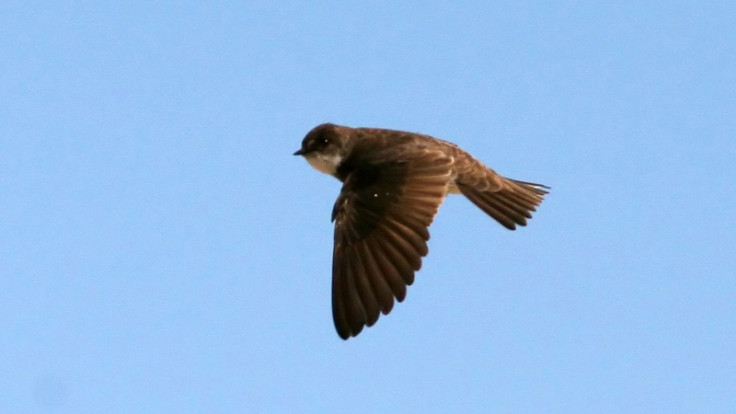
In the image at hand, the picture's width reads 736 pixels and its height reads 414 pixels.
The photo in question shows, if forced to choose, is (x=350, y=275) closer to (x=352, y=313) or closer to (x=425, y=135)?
(x=352, y=313)

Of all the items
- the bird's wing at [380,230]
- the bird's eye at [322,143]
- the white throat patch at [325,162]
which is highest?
the bird's eye at [322,143]

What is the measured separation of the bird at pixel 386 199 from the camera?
10.4m

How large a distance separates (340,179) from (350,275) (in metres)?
1.68

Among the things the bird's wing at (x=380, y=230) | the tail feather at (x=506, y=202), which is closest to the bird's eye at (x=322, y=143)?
the bird's wing at (x=380, y=230)

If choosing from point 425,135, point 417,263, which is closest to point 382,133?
point 425,135

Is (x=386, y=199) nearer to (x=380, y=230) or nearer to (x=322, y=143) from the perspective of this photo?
(x=380, y=230)

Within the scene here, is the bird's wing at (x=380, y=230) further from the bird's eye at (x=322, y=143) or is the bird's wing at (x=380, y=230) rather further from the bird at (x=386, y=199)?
the bird's eye at (x=322, y=143)

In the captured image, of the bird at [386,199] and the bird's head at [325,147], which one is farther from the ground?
the bird's head at [325,147]

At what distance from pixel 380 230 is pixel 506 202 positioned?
5.40 feet

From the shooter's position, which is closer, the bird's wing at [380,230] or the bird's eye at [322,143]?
the bird's wing at [380,230]

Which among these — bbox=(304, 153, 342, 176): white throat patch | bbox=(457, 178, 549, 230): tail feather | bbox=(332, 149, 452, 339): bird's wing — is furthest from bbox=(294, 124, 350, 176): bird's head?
bbox=(457, 178, 549, 230): tail feather

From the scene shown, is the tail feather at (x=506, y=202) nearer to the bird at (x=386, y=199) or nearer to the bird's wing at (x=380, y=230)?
the bird at (x=386, y=199)

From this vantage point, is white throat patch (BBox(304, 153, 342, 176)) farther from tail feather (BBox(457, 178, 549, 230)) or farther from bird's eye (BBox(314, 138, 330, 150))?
tail feather (BBox(457, 178, 549, 230))

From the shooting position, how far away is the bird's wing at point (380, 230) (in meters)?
10.4
